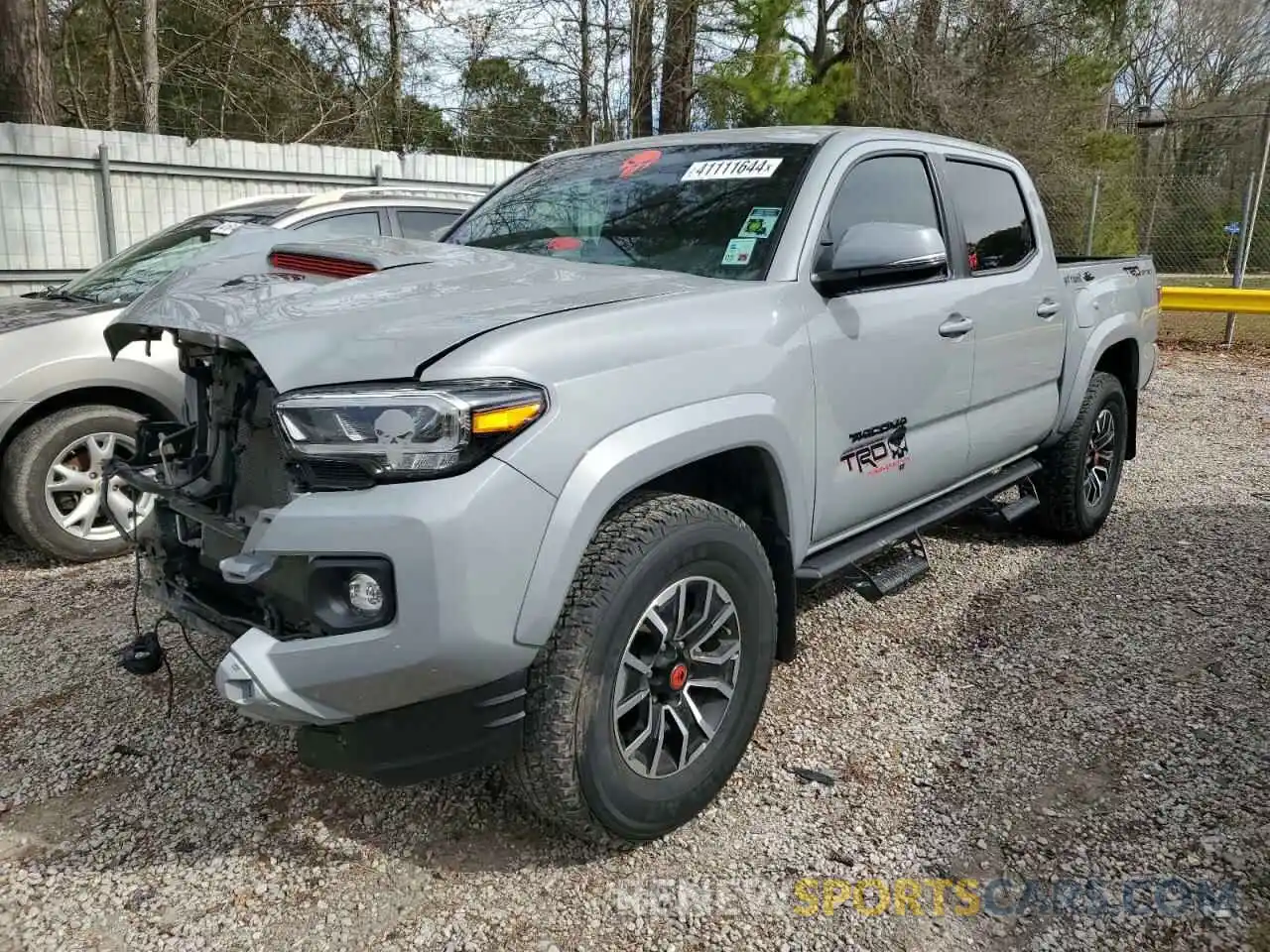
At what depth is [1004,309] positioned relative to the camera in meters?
4.06

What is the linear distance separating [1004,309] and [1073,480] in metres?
1.26

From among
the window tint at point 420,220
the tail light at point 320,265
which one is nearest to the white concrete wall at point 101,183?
the window tint at point 420,220

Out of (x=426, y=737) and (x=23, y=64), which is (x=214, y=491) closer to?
(x=426, y=737)

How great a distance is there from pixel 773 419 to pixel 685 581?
0.55 m

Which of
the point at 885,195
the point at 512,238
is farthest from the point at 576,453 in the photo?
the point at 885,195

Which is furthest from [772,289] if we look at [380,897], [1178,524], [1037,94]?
[1037,94]

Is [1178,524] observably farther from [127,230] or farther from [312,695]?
[127,230]

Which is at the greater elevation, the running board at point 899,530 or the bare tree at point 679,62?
the bare tree at point 679,62

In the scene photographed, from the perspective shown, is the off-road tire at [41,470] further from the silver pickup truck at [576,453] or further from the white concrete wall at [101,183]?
the white concrete wall at [101,183]

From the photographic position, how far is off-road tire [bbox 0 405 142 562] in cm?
455

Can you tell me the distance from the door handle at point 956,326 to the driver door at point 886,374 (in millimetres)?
10

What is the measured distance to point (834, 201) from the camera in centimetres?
328

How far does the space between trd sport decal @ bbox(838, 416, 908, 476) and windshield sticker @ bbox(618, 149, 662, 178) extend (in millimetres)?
1276

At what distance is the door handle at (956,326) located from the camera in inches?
142
